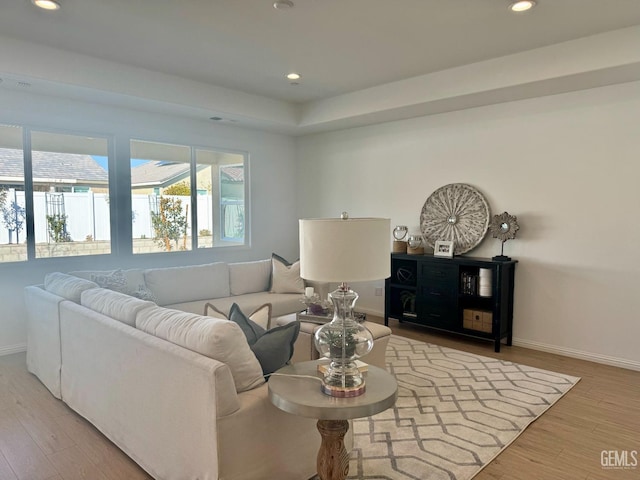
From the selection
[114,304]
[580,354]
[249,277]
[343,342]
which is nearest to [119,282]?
[114,304]

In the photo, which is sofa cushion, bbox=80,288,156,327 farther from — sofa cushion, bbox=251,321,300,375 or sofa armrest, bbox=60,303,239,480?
sofa cushion, bbox=251,321,300,375

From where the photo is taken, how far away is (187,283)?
465 centimetres

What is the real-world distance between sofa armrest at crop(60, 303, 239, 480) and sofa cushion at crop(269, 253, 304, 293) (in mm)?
2425

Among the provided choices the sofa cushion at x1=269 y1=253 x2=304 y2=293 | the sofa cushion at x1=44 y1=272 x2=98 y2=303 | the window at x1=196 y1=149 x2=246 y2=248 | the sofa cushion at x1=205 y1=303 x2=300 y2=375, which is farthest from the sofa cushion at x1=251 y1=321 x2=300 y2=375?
the window at x1=196 y1=149 x2=246 y2=248

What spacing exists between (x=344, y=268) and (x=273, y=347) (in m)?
0.67

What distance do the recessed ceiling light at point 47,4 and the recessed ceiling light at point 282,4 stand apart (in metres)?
1.49

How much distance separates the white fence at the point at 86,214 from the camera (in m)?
4.43

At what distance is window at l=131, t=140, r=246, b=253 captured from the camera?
529cm

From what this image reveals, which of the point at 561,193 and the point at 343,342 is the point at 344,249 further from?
the point at 561,193

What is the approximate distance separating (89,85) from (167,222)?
1.91 m

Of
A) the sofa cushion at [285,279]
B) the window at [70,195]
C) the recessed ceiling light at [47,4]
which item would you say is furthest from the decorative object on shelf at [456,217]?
the recessed ceiling light at [47,4]

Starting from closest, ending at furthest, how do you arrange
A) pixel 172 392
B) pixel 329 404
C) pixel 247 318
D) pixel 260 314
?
pixel 329 404 → pixel 172 392 → pixel 247 318 → pixel 260 314

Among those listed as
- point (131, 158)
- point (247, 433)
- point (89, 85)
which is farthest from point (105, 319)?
point (131, 158)

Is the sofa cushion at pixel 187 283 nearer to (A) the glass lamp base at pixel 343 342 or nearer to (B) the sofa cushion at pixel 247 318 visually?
(B) the sofa cushion at pixel 247 318
